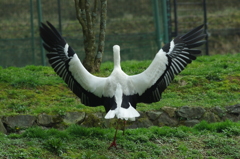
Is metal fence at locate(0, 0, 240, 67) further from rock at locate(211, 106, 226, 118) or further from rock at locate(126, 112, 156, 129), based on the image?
rock at locate(211, 106, 226, 118)

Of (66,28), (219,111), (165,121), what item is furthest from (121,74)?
(66,28)

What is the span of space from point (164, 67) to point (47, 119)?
224 cm

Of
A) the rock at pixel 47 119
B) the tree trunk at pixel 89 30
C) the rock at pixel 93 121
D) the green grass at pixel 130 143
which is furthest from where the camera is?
the tree trunk at pixel 89 30

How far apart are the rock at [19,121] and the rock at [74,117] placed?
56 centimetres

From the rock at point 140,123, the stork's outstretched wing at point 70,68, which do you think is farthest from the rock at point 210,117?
the stork's outstretched wing at point 70,68

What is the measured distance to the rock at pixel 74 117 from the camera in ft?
25.2

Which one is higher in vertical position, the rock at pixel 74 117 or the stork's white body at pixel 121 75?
the stork's white body at pixel 121 75

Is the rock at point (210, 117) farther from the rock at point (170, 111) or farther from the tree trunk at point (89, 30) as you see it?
the tree trunk at point (89, 30)

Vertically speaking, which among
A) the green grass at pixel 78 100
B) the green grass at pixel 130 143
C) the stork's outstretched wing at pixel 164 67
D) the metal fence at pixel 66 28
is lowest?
the green grass at pixel 130 143

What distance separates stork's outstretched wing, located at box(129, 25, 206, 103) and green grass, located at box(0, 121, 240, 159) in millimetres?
665

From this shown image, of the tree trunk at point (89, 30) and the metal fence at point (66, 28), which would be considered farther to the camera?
the metal fence at point (66, 28)

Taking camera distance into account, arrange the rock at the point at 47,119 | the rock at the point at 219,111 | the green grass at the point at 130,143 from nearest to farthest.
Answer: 1. the green grass at the point at 130,143
2. the rock at the point at 47,119
3. the rock at the point at 219,111

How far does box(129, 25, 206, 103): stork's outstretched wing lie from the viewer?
22.3 ft

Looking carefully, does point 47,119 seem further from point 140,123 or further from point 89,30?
point 89,30
